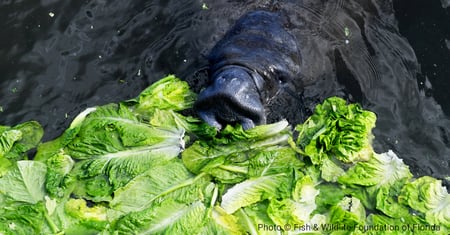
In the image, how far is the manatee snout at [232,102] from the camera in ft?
13.0

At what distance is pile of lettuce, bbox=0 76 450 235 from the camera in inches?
149

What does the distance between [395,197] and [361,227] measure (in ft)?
1.28

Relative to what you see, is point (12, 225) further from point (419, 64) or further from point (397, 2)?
point (397, 2)

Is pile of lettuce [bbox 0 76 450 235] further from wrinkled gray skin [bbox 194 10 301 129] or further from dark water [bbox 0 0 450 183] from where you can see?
dark water [bbox 0 0 450 183]

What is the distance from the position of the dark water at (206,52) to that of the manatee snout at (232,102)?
1.78 ft

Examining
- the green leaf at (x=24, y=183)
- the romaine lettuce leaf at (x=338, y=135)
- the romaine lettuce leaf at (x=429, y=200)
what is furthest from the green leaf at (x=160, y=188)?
the romaine lettuce leaf at (x=429, y=200)

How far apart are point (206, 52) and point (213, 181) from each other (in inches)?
60.9

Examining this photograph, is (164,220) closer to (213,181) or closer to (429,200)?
(213,181)

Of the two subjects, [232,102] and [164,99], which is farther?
[164,99]

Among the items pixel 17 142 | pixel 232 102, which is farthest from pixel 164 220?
pixel 17 142

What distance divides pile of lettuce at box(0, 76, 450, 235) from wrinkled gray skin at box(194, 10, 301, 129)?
0.40ft

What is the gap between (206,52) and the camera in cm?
526

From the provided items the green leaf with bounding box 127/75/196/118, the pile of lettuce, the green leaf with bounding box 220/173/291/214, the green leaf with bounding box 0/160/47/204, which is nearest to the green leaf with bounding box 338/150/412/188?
the pile of lettuce

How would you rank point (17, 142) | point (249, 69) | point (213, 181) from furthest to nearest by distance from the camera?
point (17, 142) → point (249, 69) → point (213, 181)
